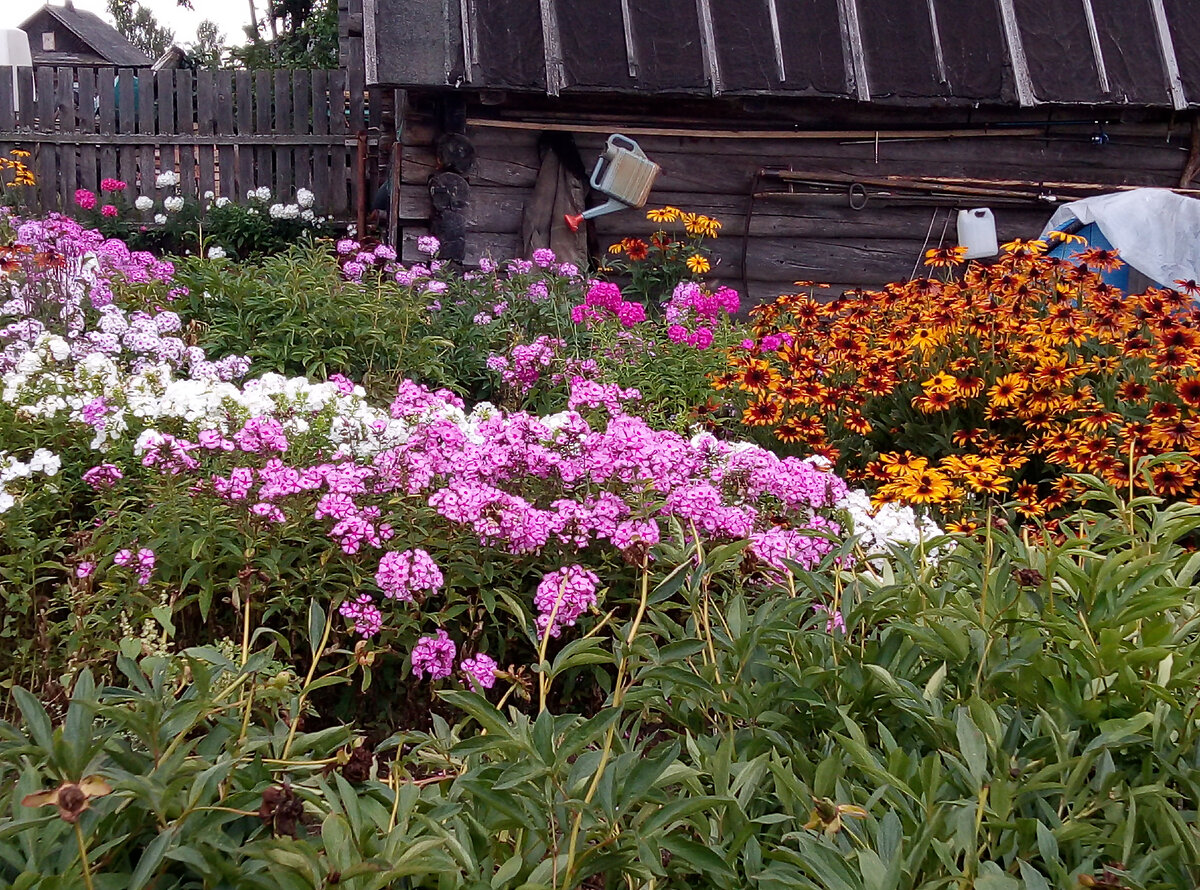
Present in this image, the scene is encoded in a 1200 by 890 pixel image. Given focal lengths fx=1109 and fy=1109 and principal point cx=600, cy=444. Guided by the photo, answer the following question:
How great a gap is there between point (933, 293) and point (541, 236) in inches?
152

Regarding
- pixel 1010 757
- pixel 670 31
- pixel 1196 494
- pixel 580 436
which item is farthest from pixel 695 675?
pixel 670 31

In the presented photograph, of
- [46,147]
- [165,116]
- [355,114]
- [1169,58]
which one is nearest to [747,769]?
[1169,58]

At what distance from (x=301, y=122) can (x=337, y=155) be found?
1.73ft

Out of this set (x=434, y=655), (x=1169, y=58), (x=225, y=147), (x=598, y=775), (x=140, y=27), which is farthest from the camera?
(x=140, y=27)

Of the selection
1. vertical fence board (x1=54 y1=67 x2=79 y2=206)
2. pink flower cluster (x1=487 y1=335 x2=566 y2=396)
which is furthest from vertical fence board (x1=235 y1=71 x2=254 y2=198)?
pink flower cluster (x1=487 y1=335 x2=566 y2=396)

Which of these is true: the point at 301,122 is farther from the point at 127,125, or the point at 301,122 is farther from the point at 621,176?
the point at 621,176

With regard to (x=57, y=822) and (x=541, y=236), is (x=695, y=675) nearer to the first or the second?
(x=57, y=822)

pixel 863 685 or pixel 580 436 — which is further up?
pixel 580 436

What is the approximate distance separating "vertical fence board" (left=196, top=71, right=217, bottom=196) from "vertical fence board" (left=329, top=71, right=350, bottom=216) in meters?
1.20

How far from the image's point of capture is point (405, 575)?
2311mm

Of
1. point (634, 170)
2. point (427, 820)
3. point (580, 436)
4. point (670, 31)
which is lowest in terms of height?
point (427, 820)

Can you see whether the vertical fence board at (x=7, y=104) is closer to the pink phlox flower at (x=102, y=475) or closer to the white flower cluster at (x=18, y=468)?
the white flower cluster at (x=18, y=468)

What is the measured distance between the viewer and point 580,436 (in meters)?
2.66

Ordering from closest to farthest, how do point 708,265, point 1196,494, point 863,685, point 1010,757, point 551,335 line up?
point 1010,757
point 863,685
point 1196,494
point 551,335
point 708,265
